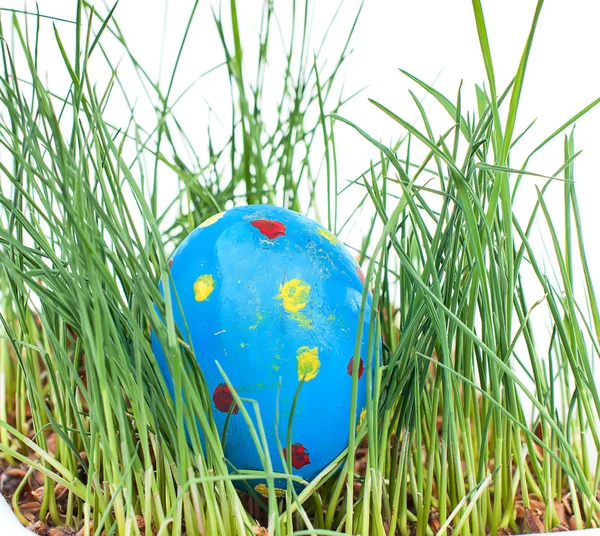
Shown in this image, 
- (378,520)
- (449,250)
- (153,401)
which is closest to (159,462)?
(153,401)

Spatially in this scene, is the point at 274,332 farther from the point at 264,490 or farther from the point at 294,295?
the point at 264,490

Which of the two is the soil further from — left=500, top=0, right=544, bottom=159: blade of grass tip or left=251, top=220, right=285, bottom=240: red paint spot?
left=500, top=0, right=544, bottom=159: blade of grass tip

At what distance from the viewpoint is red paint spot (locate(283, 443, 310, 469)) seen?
56 cm

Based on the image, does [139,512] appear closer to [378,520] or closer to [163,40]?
[378,520]

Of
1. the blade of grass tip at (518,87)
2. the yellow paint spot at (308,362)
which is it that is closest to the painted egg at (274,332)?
the yellow paint spot at (308,362)

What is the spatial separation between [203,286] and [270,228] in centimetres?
8

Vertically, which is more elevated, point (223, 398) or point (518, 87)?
point (518, 87)

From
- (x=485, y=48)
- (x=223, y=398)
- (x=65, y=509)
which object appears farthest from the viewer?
Result: (x=65, y=509)

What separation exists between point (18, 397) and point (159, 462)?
0.33 meters

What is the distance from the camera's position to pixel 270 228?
0.58 m

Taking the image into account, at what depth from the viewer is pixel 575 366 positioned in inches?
22.7

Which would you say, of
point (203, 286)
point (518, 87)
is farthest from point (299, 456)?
point (518, 87)

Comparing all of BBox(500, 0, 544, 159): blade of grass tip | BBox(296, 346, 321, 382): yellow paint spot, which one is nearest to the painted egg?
BBox(296, 346, 321, 382): yellow paint spot

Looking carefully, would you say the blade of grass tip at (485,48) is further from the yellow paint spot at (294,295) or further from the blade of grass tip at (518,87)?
the yellow paint spot at (294,295)
